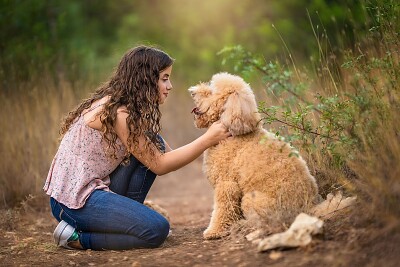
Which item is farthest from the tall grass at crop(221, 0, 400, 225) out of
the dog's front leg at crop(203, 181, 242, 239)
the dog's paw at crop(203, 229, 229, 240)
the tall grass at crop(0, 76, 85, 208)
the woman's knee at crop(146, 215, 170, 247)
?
the tall grass at crop(0, 76, 85, 208)

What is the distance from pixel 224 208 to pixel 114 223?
2.74 ft

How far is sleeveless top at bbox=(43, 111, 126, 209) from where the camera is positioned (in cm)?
397

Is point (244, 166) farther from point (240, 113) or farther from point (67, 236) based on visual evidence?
point (67, 236)

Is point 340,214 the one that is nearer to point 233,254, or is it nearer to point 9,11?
point 233,254

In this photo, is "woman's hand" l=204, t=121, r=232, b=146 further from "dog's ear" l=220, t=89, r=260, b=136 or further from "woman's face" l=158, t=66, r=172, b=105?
"woman's face" l=158, t=66, r=172, b=105

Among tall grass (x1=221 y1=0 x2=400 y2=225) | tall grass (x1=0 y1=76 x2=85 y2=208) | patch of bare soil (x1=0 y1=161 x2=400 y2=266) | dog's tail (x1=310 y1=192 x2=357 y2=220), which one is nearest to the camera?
patch of bare soil (x1=0 y1=161 x2=400 y2=266)

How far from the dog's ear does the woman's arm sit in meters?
0.11

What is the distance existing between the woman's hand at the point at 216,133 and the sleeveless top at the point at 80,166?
69 centimetres

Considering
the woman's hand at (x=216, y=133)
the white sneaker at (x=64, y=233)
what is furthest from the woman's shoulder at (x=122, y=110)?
the white sneaker at (x=64, y=233)

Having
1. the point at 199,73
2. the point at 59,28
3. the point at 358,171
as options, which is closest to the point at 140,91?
the point at 358,171

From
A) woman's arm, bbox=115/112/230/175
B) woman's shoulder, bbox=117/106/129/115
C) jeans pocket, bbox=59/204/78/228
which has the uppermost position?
woman's shoulder, bbox=117/106/129/115

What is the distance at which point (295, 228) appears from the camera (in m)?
3.19

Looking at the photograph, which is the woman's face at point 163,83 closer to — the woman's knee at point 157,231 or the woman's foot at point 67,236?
→ the woman's knee at point 157,231

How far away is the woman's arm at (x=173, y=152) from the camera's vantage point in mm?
3941
